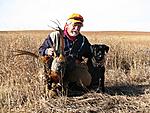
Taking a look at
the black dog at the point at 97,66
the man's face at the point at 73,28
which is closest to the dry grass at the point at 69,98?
the black dog at the point at 97,66

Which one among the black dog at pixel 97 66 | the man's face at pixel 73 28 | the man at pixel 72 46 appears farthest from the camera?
the black dog at pixel 97 66

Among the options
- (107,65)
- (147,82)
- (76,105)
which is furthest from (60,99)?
(107,65)

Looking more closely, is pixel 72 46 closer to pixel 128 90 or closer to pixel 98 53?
pixel 98 53

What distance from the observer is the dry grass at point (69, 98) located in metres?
4.74

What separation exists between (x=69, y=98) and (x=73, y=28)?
3.49 ft

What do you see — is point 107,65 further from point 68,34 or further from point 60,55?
point 60,55

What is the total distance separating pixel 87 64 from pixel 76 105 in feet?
4.23

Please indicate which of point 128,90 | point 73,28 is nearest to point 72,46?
point 73,28

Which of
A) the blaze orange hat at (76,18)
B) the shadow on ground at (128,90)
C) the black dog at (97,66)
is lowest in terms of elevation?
the shadow on ground at (128,90)

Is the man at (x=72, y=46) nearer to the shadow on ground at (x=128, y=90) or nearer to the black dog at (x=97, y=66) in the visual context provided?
the black dog at (x=97, y=66)

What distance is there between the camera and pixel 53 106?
4691mm

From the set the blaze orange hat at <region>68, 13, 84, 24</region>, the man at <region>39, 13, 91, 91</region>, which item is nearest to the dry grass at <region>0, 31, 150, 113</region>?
the man at <region>39, 13, 91, 91</region>

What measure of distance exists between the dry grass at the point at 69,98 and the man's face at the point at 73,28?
804 millimetres

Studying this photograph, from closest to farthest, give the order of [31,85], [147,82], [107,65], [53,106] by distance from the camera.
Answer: [53,106], [31,85], [147,82], [107,65]
